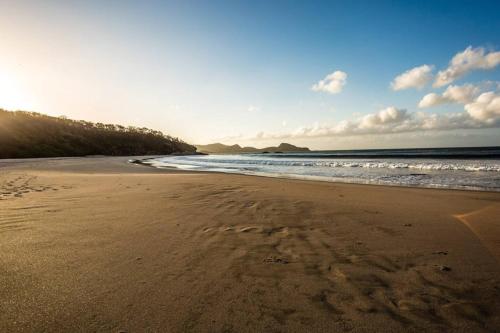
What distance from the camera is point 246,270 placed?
2975 mm

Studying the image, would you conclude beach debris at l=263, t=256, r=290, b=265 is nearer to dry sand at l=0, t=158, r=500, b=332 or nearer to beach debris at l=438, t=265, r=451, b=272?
dry sand at l=0, t=158, r=500, b=332

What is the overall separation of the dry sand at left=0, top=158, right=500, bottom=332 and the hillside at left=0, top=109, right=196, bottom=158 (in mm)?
52885

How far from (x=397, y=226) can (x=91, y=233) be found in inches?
214

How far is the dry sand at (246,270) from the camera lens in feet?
6.89

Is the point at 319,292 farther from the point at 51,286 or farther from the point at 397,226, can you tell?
the point at 397,226

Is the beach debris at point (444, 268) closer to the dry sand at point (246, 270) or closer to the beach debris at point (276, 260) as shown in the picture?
the dry sand at point (246, 270)

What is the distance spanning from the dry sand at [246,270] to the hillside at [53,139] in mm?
52885

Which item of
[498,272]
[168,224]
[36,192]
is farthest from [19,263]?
[36,192]

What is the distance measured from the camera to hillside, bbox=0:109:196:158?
45281 millimetres

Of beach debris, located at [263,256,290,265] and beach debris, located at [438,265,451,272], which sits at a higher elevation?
beach debris, located at [263,256,290,265]

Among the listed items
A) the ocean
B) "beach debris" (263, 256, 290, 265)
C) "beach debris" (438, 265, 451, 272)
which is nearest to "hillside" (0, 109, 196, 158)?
the ocean

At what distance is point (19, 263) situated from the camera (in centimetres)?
297

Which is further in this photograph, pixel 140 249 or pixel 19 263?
pixel 140 249

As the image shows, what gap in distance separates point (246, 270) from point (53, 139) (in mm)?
68038
